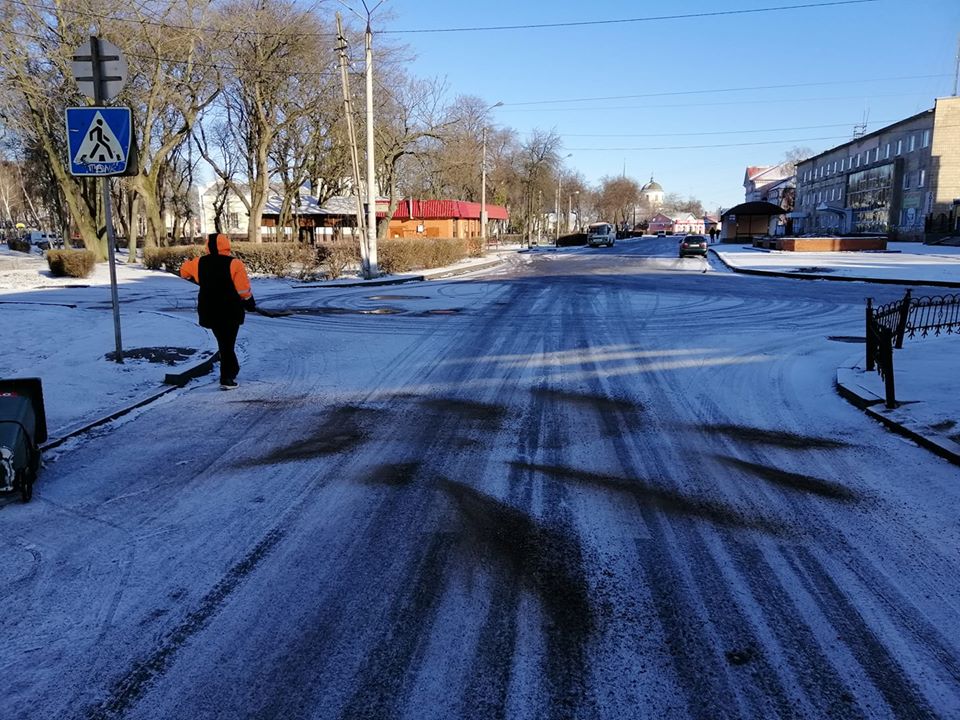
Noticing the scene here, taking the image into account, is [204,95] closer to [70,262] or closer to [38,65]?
[38,65]

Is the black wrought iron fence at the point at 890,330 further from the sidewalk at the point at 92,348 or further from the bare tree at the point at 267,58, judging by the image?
the bare tree at the point at 267,58

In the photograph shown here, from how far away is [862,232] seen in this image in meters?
69.1

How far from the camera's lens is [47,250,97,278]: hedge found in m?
23.5

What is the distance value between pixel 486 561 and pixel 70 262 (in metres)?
24.3

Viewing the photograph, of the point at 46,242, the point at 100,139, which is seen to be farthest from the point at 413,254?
the point at 46,242

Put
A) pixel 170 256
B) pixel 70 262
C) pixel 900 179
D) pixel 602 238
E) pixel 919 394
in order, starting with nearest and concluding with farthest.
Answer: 1. pixel 919 394
2. pixel 70 262
3. pixel 170 256
4. pixel 900 179
5. pixel 602 238

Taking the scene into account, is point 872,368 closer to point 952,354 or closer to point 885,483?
point 952,354

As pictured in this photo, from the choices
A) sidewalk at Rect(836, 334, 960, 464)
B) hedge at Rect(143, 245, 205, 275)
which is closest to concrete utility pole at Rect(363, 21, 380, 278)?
hedge at Rect(143, 245, 205, 275)

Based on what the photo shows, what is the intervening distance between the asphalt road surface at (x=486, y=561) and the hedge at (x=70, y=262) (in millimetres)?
19163

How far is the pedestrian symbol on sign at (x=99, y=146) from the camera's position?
7.96 m

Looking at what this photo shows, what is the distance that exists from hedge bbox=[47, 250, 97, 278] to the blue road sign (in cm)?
1787

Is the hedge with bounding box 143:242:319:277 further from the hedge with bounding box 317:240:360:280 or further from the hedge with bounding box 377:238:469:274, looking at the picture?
the hedge with bounding box 377:238:469:274

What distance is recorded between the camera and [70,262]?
23500 millimetres

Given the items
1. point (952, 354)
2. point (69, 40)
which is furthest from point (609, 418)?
point (69, 40)
